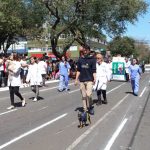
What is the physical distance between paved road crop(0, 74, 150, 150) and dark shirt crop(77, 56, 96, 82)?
3.61ft

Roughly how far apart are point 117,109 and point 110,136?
522 centimetres

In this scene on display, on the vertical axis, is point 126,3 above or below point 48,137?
above

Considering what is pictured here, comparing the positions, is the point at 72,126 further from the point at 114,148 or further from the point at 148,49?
the point at 148,49

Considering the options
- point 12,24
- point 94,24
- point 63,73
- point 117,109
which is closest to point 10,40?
point 12,24

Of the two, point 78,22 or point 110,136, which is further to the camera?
point 78,22

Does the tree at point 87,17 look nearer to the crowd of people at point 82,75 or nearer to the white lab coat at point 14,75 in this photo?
the crowd of people at point 82,75

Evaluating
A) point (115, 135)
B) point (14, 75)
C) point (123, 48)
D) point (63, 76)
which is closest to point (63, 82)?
point (63, 76)

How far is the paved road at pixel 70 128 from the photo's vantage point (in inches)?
378

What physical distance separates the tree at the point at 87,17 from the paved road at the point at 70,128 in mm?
28462

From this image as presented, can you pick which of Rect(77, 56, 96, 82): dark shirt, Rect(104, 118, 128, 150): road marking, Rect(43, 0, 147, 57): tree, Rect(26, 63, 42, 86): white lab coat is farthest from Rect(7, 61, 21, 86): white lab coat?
Rect(43, 0, 147, 57): tree

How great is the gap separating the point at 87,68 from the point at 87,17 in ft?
109

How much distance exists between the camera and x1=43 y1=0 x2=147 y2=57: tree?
4506 centimetres

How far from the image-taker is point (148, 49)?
5930 inches

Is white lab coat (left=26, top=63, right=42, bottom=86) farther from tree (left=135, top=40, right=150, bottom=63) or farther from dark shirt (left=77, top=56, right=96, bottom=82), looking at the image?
tree (left=135, top=40, right=150, bottom=63)
